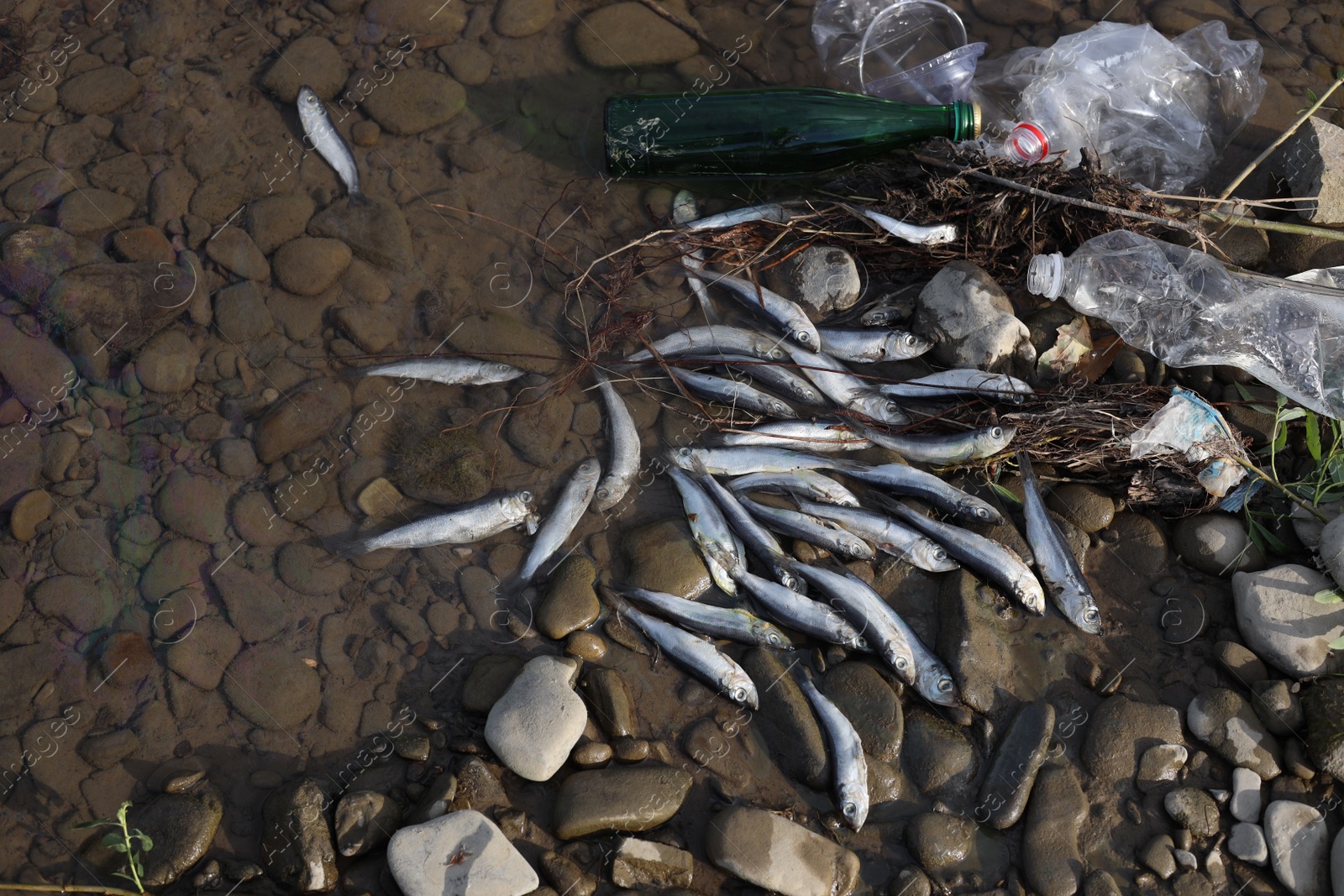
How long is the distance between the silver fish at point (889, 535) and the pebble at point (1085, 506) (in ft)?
2.57

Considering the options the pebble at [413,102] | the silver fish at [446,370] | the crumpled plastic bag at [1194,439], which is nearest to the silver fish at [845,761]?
the crumpled plastic bag at [1194,439]

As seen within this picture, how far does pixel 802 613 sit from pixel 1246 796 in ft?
7.77

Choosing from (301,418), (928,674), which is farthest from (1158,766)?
(301,418)

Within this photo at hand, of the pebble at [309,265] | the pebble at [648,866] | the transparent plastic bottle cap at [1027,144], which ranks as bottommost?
the pebble at [648,866]

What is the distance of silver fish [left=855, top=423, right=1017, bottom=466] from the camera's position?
447cm

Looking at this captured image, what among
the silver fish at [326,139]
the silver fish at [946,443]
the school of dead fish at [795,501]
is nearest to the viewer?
the school of dead fish at [795,501]

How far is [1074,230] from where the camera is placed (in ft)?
15.9

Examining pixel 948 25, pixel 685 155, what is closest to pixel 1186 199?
pixel 948 25

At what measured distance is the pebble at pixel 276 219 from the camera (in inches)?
197

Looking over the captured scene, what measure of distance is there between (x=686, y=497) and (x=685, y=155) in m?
2.19

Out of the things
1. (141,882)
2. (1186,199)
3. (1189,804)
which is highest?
(1186,199)

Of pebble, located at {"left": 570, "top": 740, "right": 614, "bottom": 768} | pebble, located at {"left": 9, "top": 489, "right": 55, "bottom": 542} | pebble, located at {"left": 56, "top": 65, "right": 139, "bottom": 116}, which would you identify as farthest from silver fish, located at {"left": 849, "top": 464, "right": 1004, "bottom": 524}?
pebble, located at {"left": 56, "top": 65, "right": 139, "bottom": 116}

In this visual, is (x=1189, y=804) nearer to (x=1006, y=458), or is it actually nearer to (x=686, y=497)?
(x=1006, y=458)

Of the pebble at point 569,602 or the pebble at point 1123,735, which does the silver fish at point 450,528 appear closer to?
the pebble at point 569,602
